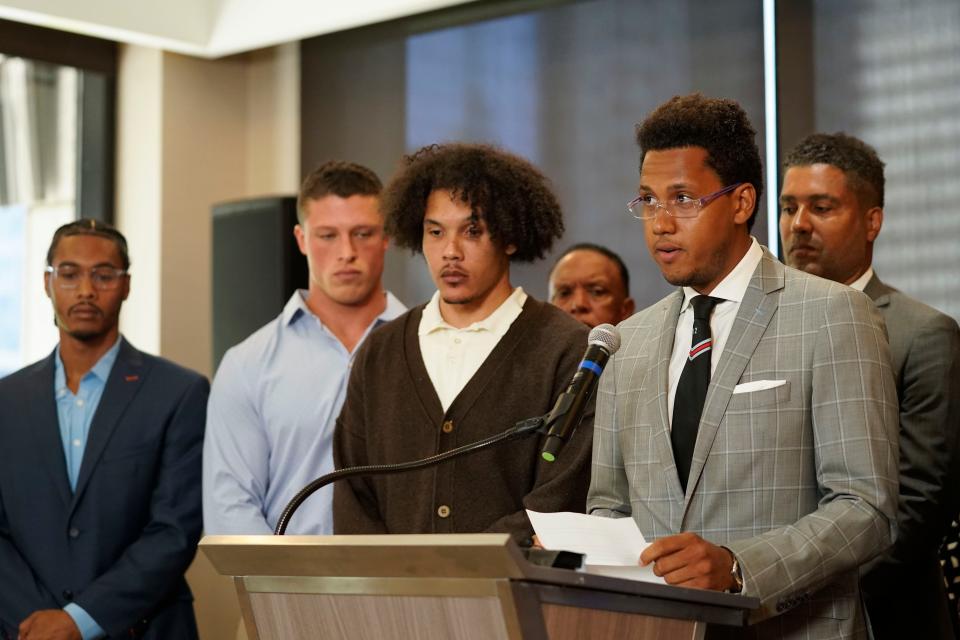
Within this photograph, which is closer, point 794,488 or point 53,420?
point 794,488

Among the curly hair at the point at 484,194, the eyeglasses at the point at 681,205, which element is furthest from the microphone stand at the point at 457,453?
the curly hair at the point at 484,194

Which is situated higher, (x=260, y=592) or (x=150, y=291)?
(x=150, y=291)

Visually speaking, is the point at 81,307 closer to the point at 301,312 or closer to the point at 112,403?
the point at 112,403

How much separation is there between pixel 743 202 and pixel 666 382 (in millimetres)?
361

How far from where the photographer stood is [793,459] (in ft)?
7.02

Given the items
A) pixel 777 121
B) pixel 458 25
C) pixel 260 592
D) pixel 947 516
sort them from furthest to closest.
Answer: pixel 458 25 < pixel 777 121 < pixel 947 516 < pixel 260 592

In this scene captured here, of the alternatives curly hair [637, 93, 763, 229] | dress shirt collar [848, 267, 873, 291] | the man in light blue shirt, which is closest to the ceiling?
the man in light blue shirt

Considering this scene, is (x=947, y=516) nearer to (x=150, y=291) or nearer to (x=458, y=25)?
(x=458, y=25)

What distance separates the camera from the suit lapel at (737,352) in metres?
2.17

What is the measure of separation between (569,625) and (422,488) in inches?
45.7

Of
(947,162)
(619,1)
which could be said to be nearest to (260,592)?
(947,162)

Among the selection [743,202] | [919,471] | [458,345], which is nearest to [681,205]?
[743,202]

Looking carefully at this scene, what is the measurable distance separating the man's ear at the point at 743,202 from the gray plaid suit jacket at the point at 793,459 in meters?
0.10

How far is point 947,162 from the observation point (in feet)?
14.7
